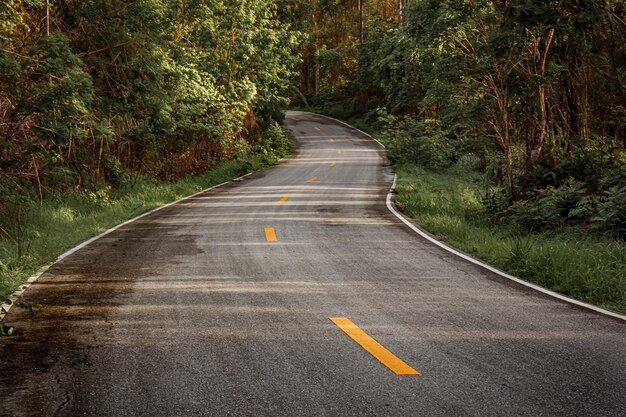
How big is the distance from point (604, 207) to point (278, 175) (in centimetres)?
1851

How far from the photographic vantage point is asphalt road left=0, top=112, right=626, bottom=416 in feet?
15.3

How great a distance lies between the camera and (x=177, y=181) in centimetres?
2620

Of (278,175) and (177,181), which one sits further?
(278,175)

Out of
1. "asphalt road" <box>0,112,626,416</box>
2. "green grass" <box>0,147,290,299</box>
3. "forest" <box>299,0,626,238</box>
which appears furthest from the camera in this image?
"forest" <box>299,0,626,238</box>

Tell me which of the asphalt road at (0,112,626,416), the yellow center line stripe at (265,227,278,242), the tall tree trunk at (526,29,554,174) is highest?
the tall tree trunk at (526,29,554,174)

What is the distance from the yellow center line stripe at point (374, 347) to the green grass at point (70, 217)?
3.77m

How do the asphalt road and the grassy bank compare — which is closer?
the asphalt road

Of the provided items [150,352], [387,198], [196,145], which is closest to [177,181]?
[196,145]

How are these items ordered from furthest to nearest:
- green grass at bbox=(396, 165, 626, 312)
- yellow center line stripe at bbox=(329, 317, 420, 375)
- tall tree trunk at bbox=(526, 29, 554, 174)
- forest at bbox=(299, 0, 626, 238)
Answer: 1. tall tree trunk at bbox=(526, 29, 554, 174)
2. forest at bbox=(299, 0, 626, 238)
3. green grass at bbox=(396, 165, 626, 312)
4. yellow center line stripe at bbox=(329, 317, 420, 375)

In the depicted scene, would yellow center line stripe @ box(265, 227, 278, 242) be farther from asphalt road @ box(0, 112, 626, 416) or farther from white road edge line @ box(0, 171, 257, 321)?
white road edge line @ box(0, 171, 257, 321)

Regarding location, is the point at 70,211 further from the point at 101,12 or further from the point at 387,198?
the point at 387,198

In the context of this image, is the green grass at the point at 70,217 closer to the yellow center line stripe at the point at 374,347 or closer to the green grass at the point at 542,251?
the yellow center line stripe at the point at 374,347

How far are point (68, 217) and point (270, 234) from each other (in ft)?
16.8

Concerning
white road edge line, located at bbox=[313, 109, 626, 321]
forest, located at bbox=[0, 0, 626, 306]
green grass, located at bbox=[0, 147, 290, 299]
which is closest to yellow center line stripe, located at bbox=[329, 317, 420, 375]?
white road edge line, located at bbox=[313, 109, 626, 321]
